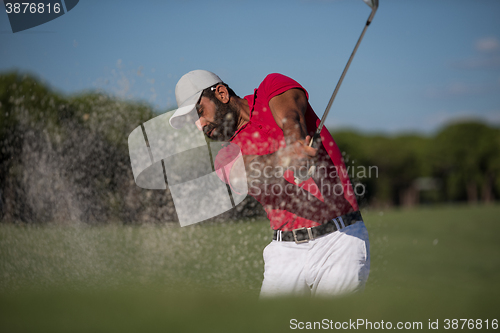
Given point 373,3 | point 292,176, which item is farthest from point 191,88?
point 373,3

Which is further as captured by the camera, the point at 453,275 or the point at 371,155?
the point at 371,155

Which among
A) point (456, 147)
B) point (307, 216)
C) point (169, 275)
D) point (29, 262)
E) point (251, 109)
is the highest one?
point (251, 109)

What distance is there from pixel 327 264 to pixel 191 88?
1544 mm

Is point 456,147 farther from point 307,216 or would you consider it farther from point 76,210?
point 307,216

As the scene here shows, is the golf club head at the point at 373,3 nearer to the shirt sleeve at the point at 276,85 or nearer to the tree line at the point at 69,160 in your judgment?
the shirt sleeve at the point at 276,85

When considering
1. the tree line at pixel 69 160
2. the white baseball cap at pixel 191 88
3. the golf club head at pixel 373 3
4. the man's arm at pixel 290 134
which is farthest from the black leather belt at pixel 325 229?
the tree line at pixel 69 160

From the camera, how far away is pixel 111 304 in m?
2.07

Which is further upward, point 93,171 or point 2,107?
point 2,107

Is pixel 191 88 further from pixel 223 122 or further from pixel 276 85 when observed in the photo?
pixel 276 85

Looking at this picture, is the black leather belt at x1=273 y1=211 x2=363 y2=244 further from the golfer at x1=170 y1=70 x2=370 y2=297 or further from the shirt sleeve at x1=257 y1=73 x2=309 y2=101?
the shirt sleeve at x1=257 y1=73 x2=309 y2=101

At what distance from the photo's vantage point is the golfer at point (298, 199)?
303cm

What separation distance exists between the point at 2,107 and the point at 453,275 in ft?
43.2

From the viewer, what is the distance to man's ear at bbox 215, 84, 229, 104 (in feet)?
11.2

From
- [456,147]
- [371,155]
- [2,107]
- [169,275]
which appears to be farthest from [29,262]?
[456,147]
